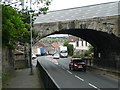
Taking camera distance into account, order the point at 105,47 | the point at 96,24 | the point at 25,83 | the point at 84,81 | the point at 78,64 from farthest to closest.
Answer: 1. the point at 105,47
2. the point at 78,64
3. the point at 96,24
4. the point at 84,81
5. the point at 25,83

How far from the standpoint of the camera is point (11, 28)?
2028 cm

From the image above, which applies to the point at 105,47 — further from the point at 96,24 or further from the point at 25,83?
the point at 25,83

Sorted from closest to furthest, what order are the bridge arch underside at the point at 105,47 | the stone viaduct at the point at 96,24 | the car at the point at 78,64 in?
the stone viaduct at the point at 96,24
the bridge arch underside at the point at 105,47
the car at the point at 78,64

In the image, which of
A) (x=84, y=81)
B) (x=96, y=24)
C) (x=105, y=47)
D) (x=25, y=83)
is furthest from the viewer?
(x=105, y=47)

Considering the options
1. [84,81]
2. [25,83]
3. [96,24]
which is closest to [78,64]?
[96,24]

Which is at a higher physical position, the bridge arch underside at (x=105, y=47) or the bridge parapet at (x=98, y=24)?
the bridge parapet at (x=98, y=24)

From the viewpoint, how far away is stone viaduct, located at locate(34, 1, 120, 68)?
42.0 metres

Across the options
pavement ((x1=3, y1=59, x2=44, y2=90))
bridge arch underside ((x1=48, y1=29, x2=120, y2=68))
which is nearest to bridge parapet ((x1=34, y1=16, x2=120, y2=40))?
bridge arch underside ((x1=48, y1=29, x2=120, y2=68))

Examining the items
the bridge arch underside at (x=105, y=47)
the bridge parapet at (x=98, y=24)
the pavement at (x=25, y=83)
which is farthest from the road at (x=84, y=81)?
the bridge parapet at (x=98, y=24)

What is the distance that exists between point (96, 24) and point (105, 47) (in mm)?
7769

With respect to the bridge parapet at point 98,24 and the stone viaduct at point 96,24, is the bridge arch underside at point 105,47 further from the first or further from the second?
the bridge parapet at point 98,24

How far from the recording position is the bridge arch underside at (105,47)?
44.4 metres

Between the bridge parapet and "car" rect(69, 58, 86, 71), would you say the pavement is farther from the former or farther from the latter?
"car" rect(69, 58, 86, 71)

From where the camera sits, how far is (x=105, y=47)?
163 ft
